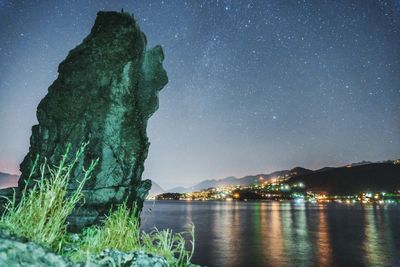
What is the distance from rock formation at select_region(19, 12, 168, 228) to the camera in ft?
69.3

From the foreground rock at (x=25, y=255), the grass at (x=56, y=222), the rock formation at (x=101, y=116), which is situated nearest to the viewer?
the foreground rock at (x=25, y=255)

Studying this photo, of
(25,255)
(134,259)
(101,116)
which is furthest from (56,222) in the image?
(101,116)

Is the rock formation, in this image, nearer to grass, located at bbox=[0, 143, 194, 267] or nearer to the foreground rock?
grass, located at bbox=[0, 143, 194, 267]

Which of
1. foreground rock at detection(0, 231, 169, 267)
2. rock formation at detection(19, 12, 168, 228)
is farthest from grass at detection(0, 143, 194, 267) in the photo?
rock formation at detection(19, 12, 168, 228)

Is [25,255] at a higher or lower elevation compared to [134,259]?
higher

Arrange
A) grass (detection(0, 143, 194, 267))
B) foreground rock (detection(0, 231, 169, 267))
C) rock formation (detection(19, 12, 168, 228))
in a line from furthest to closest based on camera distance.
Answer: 1. rock formation (detection(19, 12, 168, 228))
2. grass (detection(0, 143, 194, 267))
3. foreground rock (detection(0, 231, 169, 267))

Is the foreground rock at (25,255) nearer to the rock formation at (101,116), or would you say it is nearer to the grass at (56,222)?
the grass at (56,222)

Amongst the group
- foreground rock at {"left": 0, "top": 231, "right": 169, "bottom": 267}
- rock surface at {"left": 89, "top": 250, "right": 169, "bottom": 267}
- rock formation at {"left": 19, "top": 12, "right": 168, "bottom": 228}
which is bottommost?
rock surface at {"left": 89, "top": 250, "right": 169, "bottom": 267}

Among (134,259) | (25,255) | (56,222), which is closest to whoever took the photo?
(25,255)

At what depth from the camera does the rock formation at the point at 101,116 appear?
69.3 ft

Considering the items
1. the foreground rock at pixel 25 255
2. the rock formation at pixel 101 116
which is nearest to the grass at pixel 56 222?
the foreground rock at pixel 25 255

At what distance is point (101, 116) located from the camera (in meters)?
21.6

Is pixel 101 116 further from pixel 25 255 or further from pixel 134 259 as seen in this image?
pixel 25 255

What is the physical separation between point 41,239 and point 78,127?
18.5 m
